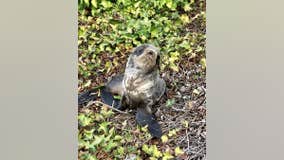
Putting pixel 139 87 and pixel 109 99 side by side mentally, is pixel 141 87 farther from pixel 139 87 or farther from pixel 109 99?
pixel 109 99

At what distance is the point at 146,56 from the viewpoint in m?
2.69

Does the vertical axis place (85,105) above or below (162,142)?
above

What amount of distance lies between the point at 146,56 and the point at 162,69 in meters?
0.12

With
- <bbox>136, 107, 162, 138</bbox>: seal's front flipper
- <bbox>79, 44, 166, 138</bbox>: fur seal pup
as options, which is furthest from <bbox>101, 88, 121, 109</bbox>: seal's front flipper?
<bbox>136, 107, 162, 138</bbox>: seal's front flipper

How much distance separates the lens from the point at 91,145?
263cm

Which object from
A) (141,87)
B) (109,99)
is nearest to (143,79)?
(141,87)

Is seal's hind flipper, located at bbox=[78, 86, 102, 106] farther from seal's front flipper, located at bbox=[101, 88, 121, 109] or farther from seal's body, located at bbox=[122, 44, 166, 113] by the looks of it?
seal's body, located at bbox=[122, 44, 166, 113]

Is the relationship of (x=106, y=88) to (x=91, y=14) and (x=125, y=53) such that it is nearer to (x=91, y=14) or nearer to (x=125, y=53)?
(x=125, y=53)

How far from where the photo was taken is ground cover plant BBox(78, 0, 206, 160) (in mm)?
2654

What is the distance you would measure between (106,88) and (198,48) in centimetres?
54

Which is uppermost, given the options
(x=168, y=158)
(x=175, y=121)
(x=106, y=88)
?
(x=106, y=88)

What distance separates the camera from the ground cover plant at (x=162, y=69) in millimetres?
2654

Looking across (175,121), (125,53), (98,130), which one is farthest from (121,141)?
(125,53)

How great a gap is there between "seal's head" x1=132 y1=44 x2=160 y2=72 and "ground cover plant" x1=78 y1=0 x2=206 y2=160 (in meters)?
0.04
